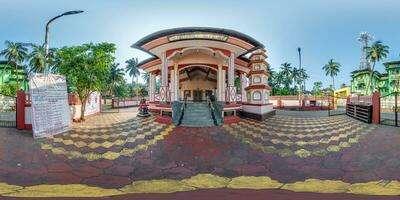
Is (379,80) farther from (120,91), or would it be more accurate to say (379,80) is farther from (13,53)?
(13,53)

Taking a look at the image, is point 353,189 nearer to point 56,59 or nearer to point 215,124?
point 215,124

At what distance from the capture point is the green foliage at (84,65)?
1289cm

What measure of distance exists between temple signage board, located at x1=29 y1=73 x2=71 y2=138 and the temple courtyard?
0.44 m

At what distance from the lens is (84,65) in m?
13.1

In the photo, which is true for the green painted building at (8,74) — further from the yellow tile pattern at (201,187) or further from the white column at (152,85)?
the yellow tile pattern at (201,187)

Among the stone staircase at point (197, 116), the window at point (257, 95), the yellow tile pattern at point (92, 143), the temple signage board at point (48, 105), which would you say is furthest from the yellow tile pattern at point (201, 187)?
the window at point (257, 95)

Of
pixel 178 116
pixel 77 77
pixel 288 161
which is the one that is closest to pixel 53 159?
pixel 288 161

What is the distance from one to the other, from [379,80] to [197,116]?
44.4m

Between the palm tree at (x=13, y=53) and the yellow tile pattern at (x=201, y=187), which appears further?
the palm tree at (x=13, y=53)

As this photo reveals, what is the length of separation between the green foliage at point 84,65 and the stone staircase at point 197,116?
5.24 m

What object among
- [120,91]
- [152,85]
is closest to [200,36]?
[152,85]

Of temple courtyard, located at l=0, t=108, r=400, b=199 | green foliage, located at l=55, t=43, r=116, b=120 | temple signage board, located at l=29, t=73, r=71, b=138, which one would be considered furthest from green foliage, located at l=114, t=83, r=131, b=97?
temple courtyard, located at l=0, t=108, r=400, b=199

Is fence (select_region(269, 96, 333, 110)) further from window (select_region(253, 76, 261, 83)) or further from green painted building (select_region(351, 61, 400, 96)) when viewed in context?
window (select_region(253, 76, 261, 83))

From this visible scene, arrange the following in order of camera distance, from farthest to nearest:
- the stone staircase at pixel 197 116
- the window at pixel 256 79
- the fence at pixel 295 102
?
1. the fence at pixel 295 102
2. the window at pixel 256 79
3. the stone staircase at pixel 197 116
